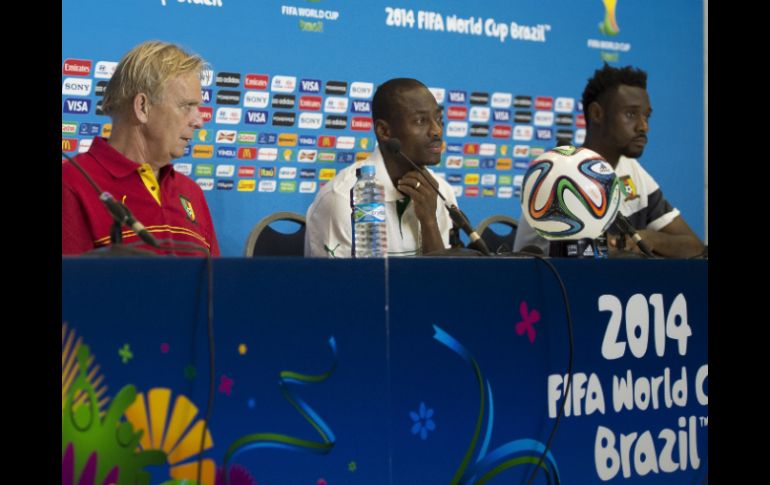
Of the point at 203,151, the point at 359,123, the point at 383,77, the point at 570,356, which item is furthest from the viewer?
the point at 383,77

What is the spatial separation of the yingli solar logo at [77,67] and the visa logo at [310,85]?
818 mm

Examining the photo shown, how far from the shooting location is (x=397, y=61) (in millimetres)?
4246

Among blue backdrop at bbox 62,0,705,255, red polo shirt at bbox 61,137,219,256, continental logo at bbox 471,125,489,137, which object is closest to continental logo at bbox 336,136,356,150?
blue backdrop at bbox 62,0,705,255

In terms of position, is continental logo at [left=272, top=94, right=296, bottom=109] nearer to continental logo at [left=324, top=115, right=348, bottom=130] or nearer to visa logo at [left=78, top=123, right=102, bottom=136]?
continental logo at [left=324, top=115, right=348, bottom=130]

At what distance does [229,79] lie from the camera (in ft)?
12.6

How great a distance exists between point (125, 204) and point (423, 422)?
3.48 ft

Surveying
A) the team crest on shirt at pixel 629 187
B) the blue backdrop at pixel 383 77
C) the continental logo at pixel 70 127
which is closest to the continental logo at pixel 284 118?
the blue backdrop at pixel 383 77

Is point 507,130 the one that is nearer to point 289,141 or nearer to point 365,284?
point 289,141

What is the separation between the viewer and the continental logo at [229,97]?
3.80 meters

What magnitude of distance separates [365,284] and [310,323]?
133 mm

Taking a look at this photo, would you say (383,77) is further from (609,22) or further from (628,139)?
(609,22)

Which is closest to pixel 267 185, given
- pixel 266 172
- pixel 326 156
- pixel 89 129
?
pixel 266 172

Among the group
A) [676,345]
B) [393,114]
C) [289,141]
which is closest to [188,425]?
[676,345]

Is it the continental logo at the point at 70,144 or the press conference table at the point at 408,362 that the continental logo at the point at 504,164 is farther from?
the press conference table at the point at 408,362
